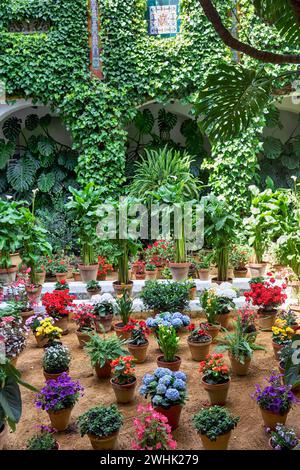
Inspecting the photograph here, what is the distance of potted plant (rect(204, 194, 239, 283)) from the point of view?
21.2 ft

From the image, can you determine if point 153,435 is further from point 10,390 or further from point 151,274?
point 151,274

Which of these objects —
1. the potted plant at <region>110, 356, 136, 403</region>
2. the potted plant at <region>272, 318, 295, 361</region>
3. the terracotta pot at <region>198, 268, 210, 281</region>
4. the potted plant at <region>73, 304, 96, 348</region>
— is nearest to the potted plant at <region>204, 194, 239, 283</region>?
the terracotta pot at <region>198, 268, 210, 281</region>

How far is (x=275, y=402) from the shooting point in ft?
11.1

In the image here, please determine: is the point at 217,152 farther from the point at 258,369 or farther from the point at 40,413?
the point at 40,413

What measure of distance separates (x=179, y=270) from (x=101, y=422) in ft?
12.4

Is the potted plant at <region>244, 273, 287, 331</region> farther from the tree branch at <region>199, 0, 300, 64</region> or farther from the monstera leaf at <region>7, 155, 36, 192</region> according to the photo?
the monstera leaf at <region>7, 155, 36, 192</region>

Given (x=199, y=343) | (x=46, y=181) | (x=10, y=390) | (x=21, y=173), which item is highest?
(x=21, y=173)

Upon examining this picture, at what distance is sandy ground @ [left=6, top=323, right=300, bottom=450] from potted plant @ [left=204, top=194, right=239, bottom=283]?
1415mm

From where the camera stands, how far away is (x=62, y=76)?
28.7 ft

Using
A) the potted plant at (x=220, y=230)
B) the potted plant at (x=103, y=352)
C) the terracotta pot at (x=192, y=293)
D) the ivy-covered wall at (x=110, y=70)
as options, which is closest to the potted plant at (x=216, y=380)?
the potted plant at (x=103, y=352)

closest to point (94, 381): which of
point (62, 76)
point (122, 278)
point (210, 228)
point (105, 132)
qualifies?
point (122, 278)

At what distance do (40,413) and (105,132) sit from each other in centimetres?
600

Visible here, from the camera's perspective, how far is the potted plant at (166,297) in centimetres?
561

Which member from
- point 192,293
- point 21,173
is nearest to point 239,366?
point 192,293
